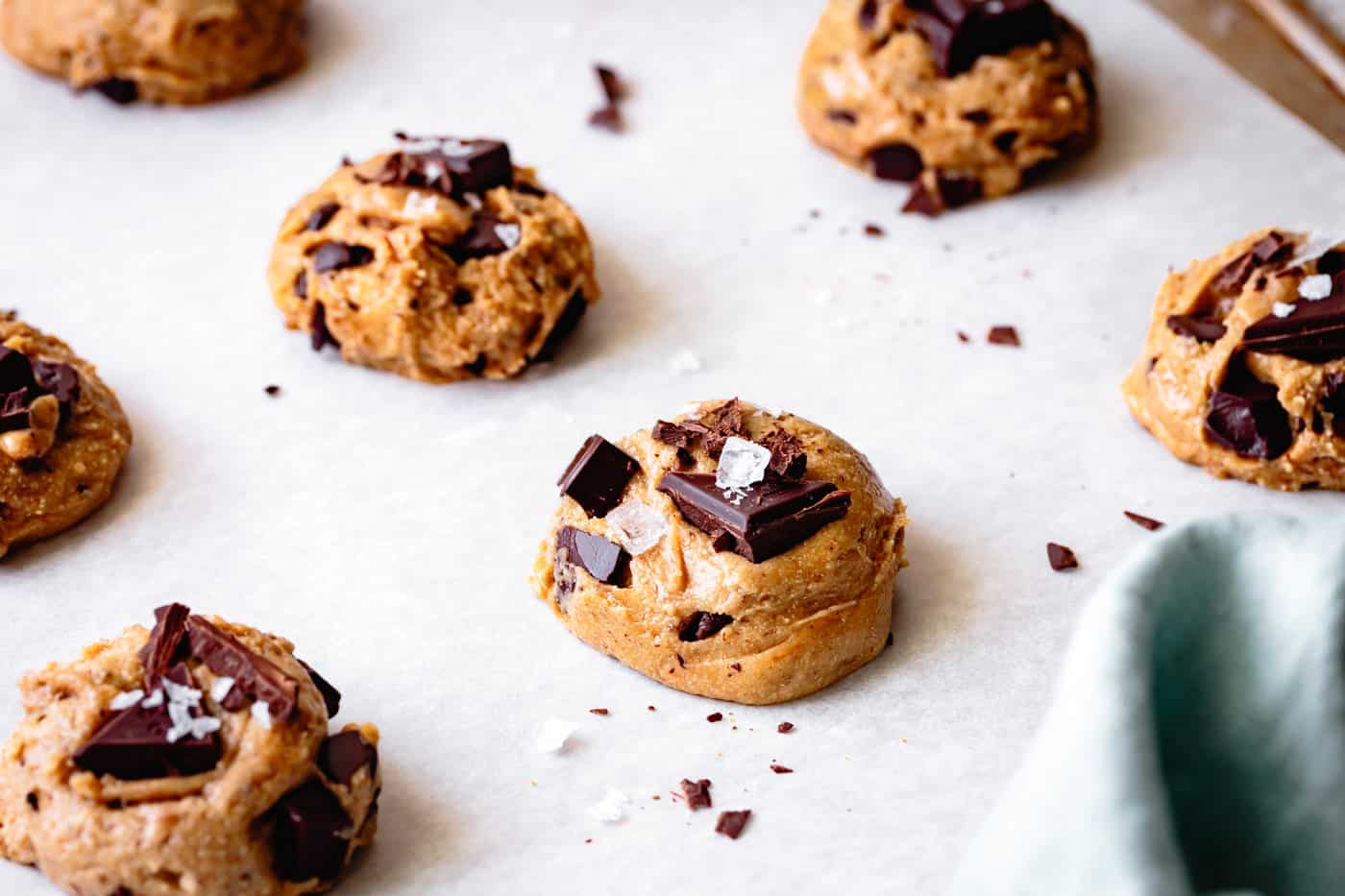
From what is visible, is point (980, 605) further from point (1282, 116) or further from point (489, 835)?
point (1282, 116)

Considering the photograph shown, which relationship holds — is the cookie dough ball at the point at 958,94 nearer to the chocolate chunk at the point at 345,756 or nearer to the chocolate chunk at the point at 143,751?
the chocolate chunk at the point at 345,756

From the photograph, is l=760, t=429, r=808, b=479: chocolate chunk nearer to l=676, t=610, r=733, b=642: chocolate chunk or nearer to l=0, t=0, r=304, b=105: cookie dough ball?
l=676, t=610, r=733, b=642: chocolate chunk

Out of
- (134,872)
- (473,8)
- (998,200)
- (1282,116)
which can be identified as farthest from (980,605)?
(473,8)

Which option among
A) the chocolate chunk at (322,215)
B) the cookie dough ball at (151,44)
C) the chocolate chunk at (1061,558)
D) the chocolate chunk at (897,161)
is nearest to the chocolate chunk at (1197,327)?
the chocolate chunk at (1061,558)

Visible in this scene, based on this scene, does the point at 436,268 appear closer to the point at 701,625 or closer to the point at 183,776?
the point at 701,625

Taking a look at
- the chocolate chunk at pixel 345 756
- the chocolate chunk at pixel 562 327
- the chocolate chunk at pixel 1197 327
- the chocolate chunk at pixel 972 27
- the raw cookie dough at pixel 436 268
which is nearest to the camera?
the chocolate chunk at pixel 345 756

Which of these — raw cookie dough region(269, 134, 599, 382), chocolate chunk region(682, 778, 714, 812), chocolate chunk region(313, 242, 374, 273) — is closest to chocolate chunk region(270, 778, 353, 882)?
chocolate chunk region(682, 778, 714, 812)
